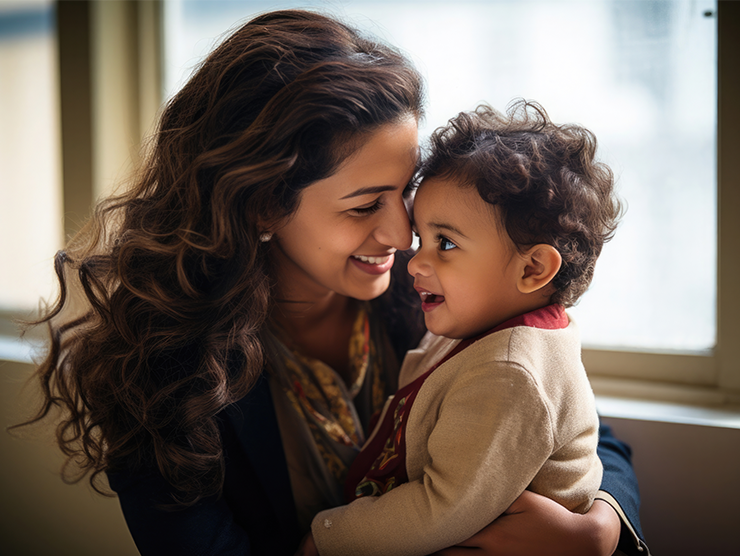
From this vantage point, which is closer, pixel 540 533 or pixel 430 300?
pixel 540 533

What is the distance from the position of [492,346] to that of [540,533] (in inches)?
11.7

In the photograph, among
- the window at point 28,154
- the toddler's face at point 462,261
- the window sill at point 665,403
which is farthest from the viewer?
the window at point 28,154

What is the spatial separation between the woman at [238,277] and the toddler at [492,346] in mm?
84

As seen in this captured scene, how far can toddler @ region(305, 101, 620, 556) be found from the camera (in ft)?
2.54

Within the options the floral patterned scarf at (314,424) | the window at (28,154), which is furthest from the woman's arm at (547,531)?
the window at (28,154)

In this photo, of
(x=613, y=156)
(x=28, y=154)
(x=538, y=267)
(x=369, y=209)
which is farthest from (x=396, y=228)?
(x=28, y=154)

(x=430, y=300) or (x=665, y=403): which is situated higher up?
(x=430, y=300)

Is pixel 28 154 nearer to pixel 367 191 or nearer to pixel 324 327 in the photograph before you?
pixel 324 327

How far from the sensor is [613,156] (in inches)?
54.1

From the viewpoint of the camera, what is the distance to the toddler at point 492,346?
773mm

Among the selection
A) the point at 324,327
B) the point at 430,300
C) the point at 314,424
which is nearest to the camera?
the point at 430,300

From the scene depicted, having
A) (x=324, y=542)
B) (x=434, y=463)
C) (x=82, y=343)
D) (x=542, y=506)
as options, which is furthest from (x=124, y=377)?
(x=542, y=506)

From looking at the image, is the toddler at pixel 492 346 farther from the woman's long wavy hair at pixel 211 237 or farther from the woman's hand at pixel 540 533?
the woman's long wavy hair at pixel 211 237

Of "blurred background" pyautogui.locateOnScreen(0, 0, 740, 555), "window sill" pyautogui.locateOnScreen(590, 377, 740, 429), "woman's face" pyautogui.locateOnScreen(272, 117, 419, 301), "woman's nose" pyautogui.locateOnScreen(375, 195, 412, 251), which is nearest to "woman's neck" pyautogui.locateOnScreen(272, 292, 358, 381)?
"woman's face" pyautogui.locateOnScreen(272, 117, 419, 301)
